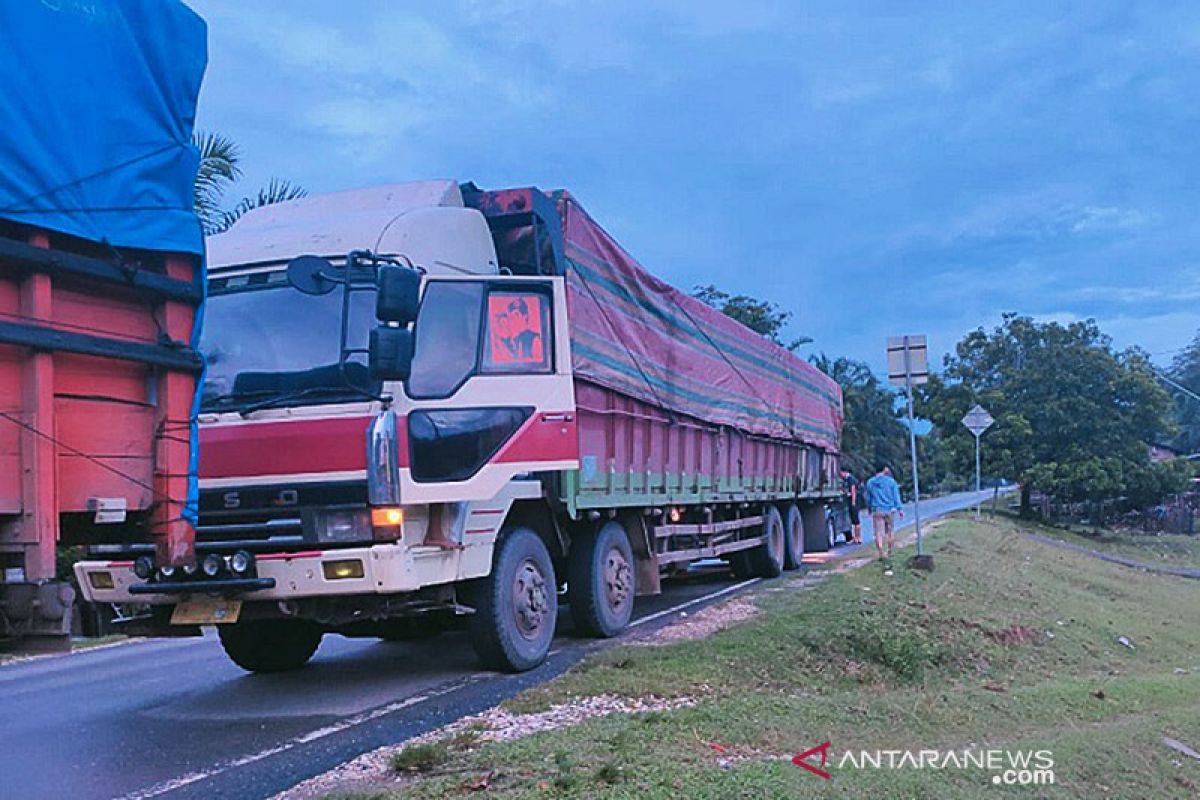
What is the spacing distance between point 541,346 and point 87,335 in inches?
159

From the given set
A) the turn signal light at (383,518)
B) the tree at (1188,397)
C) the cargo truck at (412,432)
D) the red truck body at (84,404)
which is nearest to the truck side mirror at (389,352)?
the cargo truck at (412,432)

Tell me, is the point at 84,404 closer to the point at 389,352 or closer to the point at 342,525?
the point at 389,352

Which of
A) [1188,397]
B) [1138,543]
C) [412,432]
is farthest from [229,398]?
[1188,397]

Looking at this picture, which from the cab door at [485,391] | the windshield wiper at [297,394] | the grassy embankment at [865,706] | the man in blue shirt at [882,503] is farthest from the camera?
the man in blue shirt at [882,503]

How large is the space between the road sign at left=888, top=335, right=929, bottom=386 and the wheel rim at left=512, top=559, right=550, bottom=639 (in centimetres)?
902

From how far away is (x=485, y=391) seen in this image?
6949 mm

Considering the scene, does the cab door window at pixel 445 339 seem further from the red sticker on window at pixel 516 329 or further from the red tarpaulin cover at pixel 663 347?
the red tarpaulin cover at pixel 663 347

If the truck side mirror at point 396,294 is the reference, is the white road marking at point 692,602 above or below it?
below

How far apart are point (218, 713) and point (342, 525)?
1.69 meters

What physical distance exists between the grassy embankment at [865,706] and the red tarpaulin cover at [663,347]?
2369 mm

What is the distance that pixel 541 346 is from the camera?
737cm

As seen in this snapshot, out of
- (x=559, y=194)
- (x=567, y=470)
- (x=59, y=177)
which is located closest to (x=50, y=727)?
(x=567, y=470)

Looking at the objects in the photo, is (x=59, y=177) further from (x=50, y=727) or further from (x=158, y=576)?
(x=50, y=727)

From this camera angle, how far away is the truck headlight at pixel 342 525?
610 centimetres
